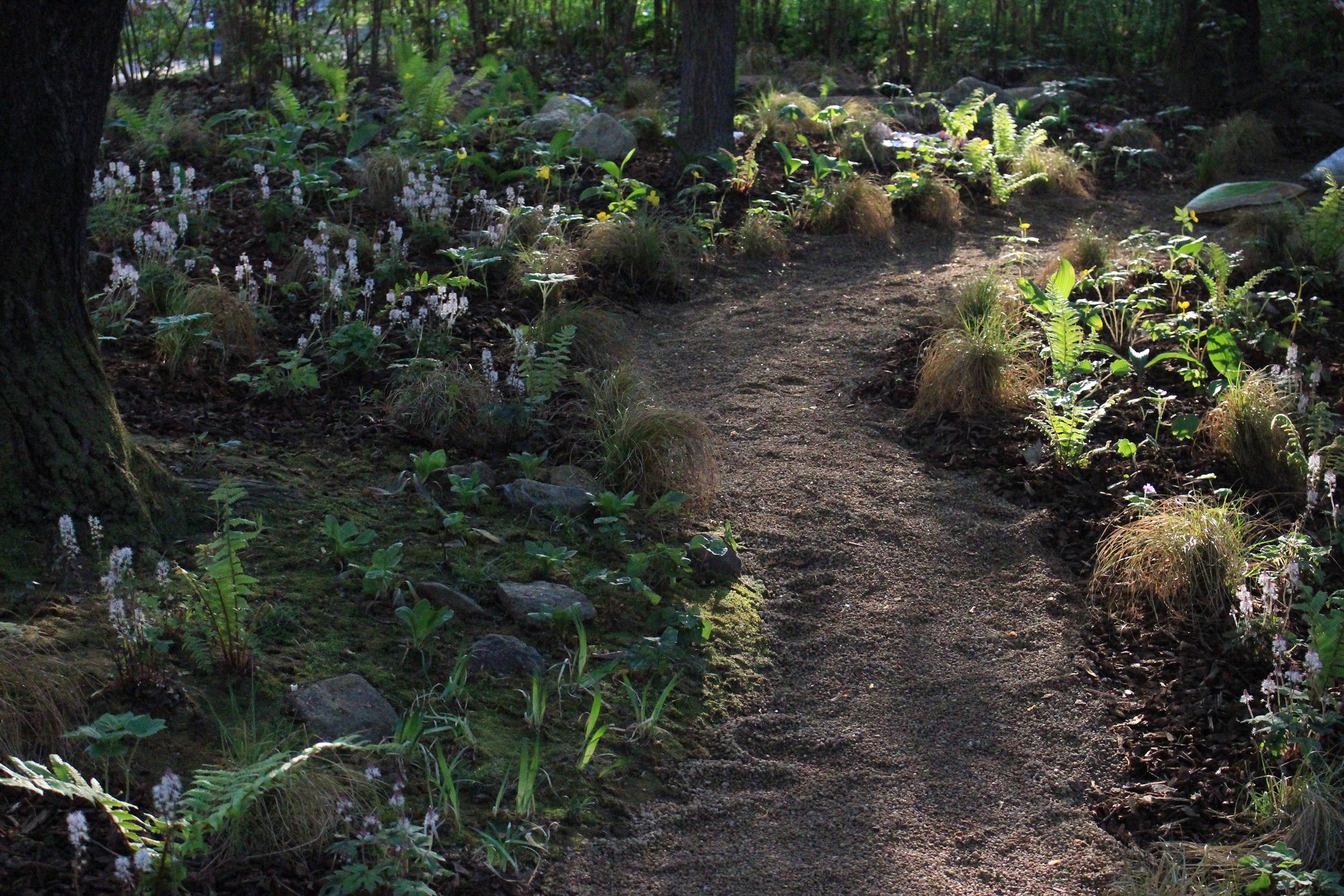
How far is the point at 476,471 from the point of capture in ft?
13.6

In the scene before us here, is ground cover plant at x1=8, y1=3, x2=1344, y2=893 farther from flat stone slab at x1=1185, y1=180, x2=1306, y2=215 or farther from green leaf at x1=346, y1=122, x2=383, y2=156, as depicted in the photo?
flat stone slab at x1=1185, y1=180, x2=1306, y2=215

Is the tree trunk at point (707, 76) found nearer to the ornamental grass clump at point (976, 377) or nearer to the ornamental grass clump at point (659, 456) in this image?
the ornamental grass clump at point (976, 377)

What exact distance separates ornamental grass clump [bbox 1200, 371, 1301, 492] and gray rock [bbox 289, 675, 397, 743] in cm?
334

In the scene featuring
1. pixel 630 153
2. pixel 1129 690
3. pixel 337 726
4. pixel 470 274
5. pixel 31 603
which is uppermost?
pixel 630 153

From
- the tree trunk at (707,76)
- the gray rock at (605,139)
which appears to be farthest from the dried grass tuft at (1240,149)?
the gray rock at (605,139)

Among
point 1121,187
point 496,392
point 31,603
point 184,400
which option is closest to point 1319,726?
point 496,392

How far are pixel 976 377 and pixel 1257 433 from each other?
1160 mm

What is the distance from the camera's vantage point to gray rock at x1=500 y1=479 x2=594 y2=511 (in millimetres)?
4027

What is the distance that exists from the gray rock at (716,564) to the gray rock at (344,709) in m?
1.32

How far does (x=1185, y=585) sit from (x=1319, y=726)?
0.80 m

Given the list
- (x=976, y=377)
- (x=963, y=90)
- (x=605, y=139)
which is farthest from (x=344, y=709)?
(x=963, y=90)

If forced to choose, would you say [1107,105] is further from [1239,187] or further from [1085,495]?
[1085,495]

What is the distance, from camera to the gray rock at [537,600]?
345 cm

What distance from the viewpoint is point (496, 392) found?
460 cm
